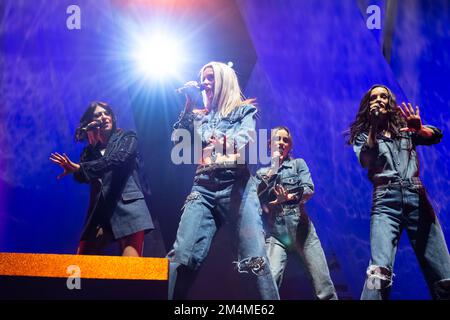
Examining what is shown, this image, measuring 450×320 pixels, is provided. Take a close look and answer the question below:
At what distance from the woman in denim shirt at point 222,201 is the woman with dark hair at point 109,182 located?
402 millimetres

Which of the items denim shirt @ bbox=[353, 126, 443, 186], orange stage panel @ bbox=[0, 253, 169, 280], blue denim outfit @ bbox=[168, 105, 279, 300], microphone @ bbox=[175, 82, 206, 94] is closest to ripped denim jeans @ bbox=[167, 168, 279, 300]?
blue denim outfit @ bbox=[168, 105, 279, 300]

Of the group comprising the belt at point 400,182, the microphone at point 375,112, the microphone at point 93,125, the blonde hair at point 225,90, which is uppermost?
the blonde hair at point 225,90

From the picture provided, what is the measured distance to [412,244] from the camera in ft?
13.3

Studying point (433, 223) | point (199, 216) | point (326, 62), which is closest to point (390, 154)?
point (433, 223)

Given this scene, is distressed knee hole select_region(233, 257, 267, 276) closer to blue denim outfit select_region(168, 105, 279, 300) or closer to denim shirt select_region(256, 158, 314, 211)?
blue denim outfit select_region(168, 105, 279, 300)

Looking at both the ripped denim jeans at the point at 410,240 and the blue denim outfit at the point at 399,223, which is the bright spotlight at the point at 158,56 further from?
the ripped denim jeans at the point at 410,240

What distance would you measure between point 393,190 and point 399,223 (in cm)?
23

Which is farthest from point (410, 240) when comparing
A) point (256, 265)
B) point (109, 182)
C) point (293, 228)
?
point (109, 182)

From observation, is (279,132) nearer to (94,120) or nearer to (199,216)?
(199,216)

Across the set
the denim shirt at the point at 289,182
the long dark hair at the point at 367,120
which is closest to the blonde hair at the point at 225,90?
the denim shirt at the point at 289,182

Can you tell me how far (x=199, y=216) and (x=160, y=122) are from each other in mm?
857

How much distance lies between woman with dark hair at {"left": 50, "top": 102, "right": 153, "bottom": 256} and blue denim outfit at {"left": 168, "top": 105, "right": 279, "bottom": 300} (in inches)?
16.3

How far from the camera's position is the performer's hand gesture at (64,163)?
4.23 m
